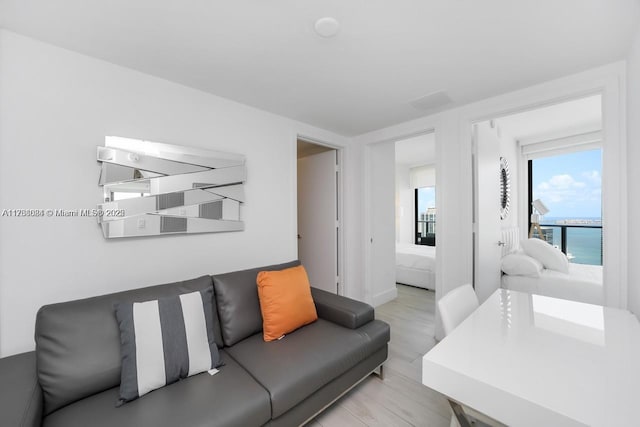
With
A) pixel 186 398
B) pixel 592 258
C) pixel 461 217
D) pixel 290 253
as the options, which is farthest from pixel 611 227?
pixel 592 258

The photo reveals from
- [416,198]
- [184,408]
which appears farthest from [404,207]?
[184,408]

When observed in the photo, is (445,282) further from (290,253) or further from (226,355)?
(226,355)

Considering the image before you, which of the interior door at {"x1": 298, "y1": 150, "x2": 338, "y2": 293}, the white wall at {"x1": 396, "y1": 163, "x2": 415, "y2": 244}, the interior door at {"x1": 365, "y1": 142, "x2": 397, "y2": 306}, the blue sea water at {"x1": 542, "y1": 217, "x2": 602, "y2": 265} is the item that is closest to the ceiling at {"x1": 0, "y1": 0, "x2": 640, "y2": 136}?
the interior door at {"x1": 365, "y1": 142, "x2": 397, "y2": 306}

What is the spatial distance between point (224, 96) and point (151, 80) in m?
0.57

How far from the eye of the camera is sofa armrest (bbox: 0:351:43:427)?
0.95 m

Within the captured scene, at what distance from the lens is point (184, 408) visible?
117cm

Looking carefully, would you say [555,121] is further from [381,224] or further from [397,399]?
[397,399]

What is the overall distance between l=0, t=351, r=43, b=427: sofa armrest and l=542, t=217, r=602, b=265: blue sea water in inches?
259

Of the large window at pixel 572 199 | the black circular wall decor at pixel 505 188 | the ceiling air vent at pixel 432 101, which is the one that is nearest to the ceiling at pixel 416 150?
the black circular wall decor at pixel 505 188

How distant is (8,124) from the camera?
1.48 m

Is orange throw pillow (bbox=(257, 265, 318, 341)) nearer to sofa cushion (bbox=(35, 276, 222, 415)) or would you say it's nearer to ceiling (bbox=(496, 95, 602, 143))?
sofa cushion (bbox=(35, 276, 222, 415))

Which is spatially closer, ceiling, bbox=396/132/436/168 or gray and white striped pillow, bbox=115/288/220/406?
gray and white striped pillow, bbox=115/288/220/406

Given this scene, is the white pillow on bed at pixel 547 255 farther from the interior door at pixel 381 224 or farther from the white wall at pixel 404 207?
the white wall at pixel 404 207

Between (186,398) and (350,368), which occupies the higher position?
(186,398)
